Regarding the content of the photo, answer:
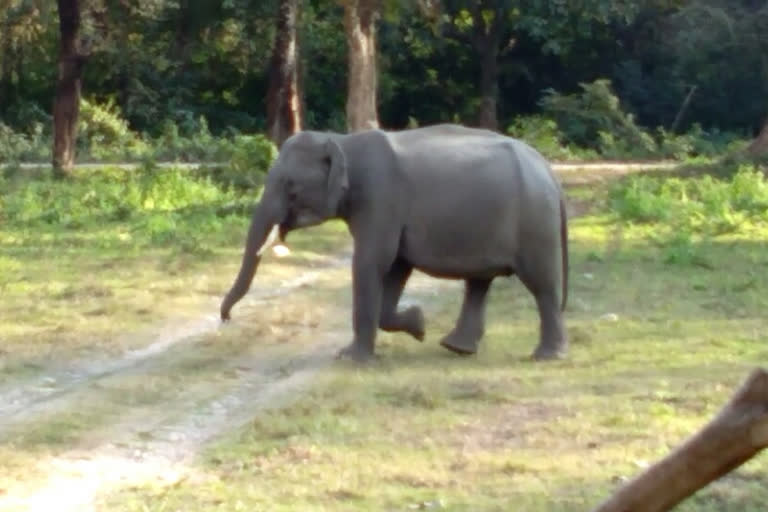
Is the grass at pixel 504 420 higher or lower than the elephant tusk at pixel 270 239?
lower

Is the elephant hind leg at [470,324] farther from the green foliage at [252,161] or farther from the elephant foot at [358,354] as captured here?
the green foliage at [252,161]

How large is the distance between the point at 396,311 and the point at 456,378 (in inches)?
52.3

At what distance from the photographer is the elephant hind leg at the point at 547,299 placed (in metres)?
11.4

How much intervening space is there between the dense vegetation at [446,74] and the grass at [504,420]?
23.7m

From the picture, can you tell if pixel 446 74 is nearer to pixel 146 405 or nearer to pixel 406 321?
pixel 406 321

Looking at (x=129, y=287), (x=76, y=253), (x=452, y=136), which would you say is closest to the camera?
(x=452, y=136)

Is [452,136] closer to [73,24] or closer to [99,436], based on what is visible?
[99,436]

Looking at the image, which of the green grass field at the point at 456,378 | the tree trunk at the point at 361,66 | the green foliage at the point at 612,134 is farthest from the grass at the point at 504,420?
the green foliage at the point at 612,134

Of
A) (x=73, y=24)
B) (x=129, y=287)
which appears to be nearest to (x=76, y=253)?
(x=129, y=287)

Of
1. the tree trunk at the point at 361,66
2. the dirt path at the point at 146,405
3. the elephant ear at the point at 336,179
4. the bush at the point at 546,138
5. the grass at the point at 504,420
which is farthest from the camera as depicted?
the bush at the point at 546,138

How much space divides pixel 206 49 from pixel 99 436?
1433 inches

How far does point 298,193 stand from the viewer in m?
11.4

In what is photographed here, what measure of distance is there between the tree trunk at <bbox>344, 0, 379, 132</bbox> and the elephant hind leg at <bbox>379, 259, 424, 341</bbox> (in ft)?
56.0

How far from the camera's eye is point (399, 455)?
827cm
